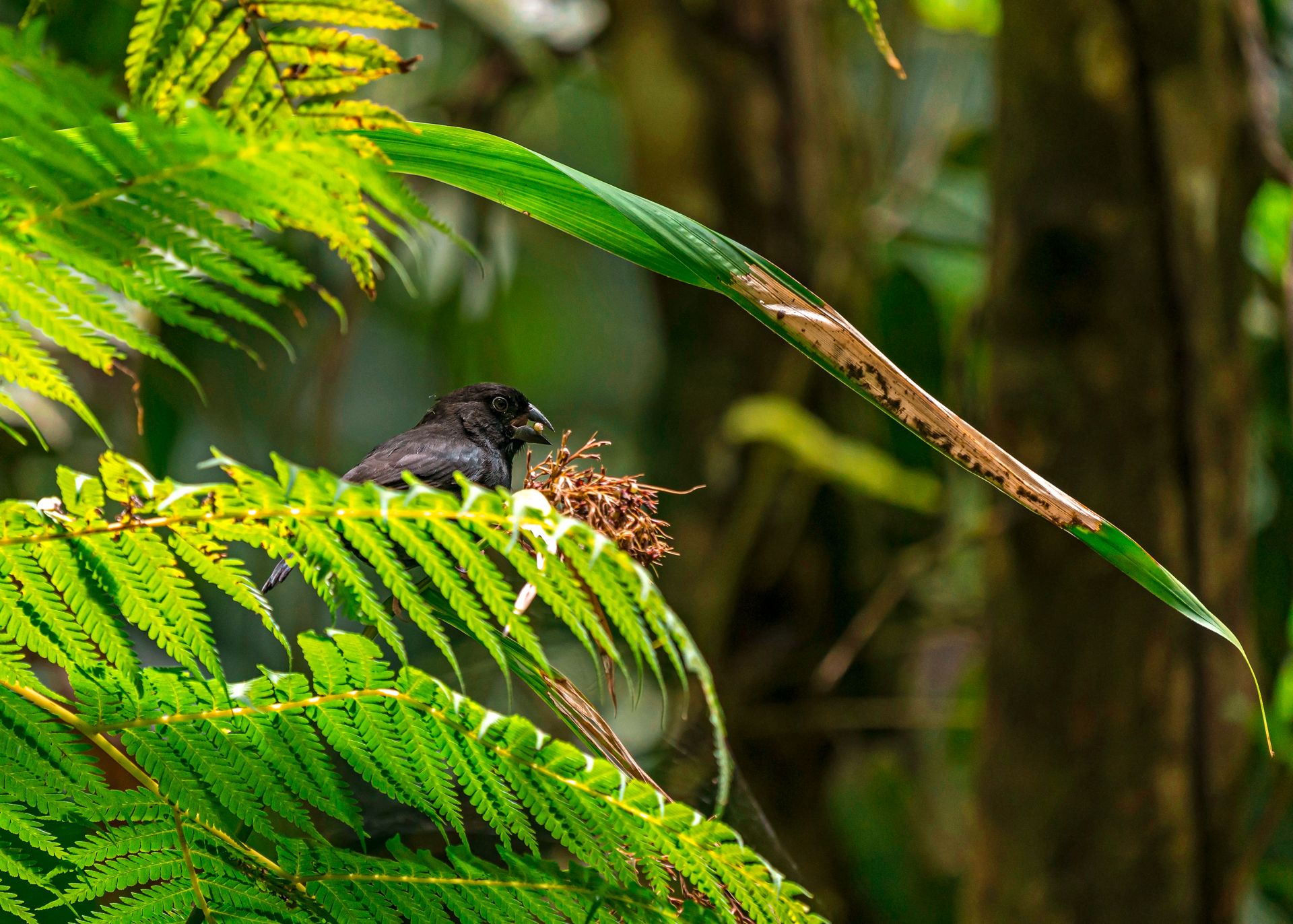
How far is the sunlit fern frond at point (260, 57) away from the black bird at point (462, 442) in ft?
2.12

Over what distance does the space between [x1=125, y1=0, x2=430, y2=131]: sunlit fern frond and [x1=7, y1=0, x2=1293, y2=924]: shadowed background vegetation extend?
0.08 metres

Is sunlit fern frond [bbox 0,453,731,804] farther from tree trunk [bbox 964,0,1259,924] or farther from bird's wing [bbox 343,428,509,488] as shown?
tree trunk [bbox 964,0,1259,924]

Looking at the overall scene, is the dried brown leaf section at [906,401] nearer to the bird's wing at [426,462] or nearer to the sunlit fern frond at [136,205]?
the sunlit fern frond at [136,205]

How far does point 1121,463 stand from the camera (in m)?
2.44

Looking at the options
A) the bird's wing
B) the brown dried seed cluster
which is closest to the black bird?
the bird's wing

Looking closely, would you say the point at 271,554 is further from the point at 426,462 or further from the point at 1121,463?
the point at 1121,463

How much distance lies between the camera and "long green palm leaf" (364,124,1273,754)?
2.54 feet

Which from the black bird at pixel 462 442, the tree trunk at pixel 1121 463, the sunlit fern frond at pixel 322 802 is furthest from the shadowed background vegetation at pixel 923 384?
the black bird at pixel 462 442

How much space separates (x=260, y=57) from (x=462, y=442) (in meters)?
0.87

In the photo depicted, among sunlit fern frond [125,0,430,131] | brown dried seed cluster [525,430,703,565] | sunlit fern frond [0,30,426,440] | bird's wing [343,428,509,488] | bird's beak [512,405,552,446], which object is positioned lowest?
bird's wing [343,428,509,488]

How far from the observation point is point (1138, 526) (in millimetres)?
2418

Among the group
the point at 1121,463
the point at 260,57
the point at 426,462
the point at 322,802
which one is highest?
the point at 260,57

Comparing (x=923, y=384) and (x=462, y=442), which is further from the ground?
(x=923, y=384)

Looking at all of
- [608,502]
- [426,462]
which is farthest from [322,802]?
[426,462]
